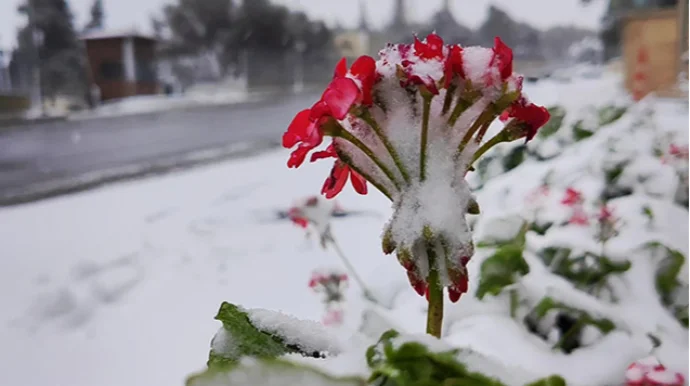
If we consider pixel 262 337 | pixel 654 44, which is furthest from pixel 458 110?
pixel 654 44

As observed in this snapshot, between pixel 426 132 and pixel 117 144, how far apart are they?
4.30 m

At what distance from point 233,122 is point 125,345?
468cm

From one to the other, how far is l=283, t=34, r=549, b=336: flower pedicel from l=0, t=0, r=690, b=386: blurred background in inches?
2.3

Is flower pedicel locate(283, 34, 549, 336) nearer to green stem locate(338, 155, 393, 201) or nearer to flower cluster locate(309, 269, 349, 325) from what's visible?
green stem locate(338, 155, 393, 201)

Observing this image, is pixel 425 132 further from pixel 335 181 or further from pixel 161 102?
pixel 161 102

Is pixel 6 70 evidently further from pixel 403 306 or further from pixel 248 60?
pixel 403 306

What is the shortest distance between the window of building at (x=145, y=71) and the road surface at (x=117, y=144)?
41.7 inches

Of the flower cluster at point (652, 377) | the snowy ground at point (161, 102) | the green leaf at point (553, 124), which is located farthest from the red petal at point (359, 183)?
the snowy ground at point (161, 102)

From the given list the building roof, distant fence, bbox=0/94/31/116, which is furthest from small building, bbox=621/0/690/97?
the building roof

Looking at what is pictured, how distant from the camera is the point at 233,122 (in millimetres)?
5551

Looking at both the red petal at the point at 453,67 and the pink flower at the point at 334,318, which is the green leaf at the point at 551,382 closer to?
the red petal at the point at 453,67

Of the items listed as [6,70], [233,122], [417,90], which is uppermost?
[417,90]

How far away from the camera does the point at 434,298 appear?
220 millimetres

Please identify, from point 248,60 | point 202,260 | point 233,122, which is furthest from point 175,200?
point 248,60
